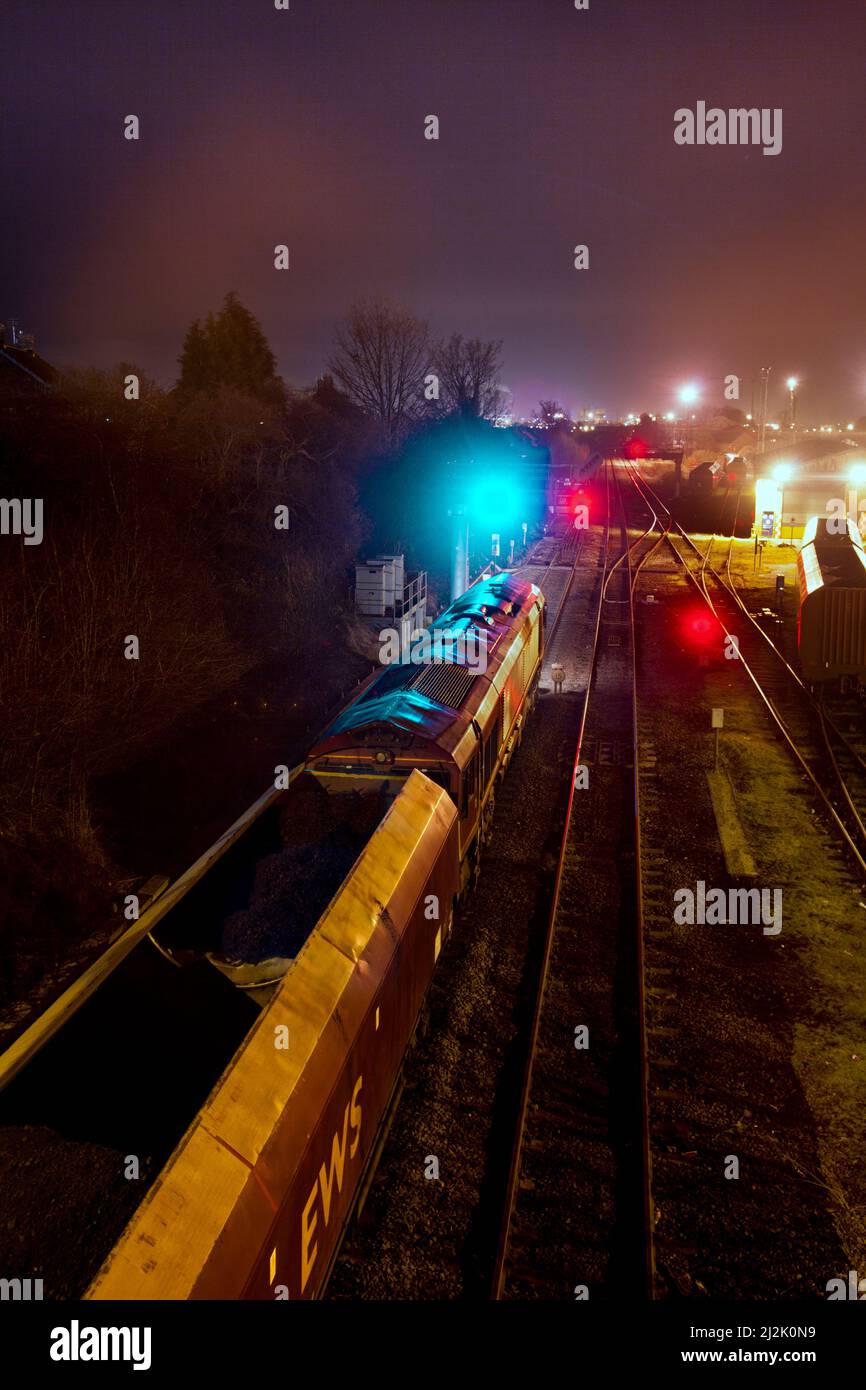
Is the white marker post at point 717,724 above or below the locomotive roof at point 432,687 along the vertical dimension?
below

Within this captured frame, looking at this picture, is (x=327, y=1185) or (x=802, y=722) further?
(x=802, y=722)

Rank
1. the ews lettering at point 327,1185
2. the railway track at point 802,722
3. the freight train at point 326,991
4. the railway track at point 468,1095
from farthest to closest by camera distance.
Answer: the railway track at point 802,722
the railway track at point 468,1095
the ews lettering at point 327,1185
the freight train at point 326,991

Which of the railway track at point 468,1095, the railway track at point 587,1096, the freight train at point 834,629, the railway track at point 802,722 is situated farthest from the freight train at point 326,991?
the freight train at point 834,629

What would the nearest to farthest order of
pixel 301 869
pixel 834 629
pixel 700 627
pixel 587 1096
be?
pixel 301 869
pixel 587 1096
pixel 834 629
pixel 700 627

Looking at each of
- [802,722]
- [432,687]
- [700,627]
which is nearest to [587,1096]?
[432,687]

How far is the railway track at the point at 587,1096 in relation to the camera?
6.46m

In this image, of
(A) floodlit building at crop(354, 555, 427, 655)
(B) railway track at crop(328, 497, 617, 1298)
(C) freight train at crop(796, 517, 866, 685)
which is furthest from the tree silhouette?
(B) railway track at crop(328, 497, 617, 1298)

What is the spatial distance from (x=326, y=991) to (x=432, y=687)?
5949mm

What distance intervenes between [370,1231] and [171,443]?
20.7 metres

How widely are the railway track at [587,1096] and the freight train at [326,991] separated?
1.34 m

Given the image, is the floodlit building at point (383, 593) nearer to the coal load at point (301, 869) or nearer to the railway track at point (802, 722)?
the railway track at point (802, 722)

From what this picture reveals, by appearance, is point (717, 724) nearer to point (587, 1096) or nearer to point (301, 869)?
point (587, 1096)

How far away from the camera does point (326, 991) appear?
18.5 ft
